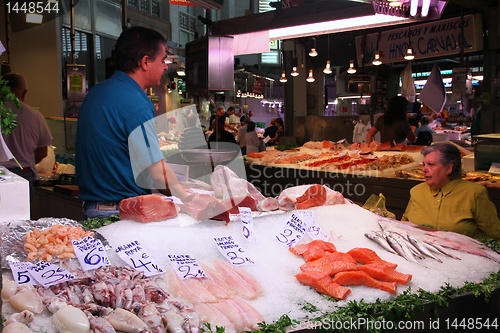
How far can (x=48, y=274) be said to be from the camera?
1638mm

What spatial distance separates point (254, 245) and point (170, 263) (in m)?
0.54

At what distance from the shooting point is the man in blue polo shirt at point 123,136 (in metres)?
2.48

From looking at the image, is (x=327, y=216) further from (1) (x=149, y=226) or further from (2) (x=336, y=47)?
(2) (x=336, y=47)

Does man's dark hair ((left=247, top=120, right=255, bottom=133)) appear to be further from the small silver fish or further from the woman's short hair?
the small silver fish

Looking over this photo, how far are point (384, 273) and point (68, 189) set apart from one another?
386cm

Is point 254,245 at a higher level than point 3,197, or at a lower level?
lower

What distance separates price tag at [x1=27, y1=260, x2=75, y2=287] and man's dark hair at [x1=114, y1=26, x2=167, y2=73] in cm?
133

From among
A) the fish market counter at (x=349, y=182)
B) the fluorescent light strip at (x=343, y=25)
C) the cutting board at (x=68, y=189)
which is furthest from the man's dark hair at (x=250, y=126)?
the cutting board at (x=68, y=189)

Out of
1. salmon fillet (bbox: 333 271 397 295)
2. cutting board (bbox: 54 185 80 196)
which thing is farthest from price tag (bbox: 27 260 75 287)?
cutting board (bbox: 54 185 80 196)

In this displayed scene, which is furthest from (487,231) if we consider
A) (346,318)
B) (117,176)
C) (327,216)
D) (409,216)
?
(117,176)

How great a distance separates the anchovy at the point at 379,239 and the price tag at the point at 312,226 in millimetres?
259

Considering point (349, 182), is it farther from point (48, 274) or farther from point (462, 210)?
point (48, 274)

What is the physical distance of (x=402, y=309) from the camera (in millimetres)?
1754

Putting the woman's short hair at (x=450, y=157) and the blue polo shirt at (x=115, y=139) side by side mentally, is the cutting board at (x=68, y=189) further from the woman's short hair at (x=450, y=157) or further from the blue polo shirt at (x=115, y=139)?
the woman's short hair at (x=450, y=157)
